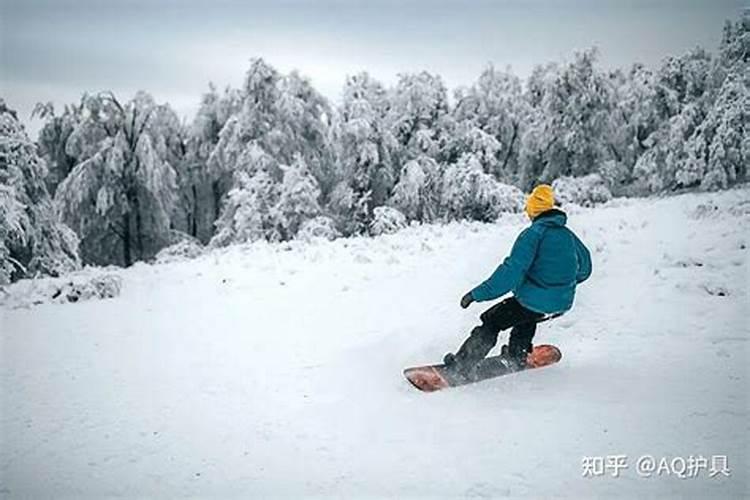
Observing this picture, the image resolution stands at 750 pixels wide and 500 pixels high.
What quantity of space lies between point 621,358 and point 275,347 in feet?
12.2

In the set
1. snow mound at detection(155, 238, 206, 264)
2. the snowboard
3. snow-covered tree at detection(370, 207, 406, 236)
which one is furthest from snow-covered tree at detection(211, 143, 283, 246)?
the snowboard

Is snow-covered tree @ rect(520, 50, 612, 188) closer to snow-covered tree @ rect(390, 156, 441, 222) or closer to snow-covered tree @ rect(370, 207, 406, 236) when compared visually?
snow-covered tree @ rect(390, 156, 441, 222)

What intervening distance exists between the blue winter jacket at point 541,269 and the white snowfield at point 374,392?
765 millimetres

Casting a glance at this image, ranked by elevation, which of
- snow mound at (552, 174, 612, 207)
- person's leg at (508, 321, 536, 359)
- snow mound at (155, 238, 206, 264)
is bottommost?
snow mound at (155, 238, 206, 264)

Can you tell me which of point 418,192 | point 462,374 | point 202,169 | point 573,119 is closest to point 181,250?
point 202,169

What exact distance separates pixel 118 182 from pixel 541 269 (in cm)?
2101

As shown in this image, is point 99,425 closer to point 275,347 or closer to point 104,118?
point 275,347

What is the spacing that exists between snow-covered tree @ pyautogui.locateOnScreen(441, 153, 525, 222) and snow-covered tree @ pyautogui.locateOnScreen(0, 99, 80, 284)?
13.6m

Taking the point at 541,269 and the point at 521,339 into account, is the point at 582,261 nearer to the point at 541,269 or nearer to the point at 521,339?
the point at 541,269

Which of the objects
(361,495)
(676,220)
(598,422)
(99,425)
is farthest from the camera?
(676,220)

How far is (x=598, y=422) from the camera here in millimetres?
4469

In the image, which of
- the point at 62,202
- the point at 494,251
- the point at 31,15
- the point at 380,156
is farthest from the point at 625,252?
the point at 62,202

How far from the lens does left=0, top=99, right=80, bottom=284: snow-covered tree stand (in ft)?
33.4

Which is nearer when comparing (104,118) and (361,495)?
(361,495)
